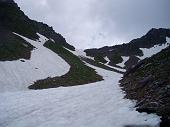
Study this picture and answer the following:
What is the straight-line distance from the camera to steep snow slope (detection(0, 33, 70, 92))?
3822 centimetres

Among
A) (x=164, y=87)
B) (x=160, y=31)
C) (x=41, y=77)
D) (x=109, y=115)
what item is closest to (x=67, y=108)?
(x=109, y=115)

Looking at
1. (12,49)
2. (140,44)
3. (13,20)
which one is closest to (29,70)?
(12,49)

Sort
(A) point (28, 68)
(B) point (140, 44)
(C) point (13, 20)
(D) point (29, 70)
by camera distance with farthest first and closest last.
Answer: (B) point (140, 44)
(C) point (13, 20)
(A) point (28, 68)
(D) point (29, 70)

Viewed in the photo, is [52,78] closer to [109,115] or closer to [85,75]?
[85,75]

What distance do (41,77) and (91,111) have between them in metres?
29.9

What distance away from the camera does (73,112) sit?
17.7m

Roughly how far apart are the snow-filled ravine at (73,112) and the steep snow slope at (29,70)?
13.6 metres

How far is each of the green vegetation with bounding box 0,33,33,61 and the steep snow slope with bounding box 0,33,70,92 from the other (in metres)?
1.45

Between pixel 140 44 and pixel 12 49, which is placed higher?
pixel 140 44

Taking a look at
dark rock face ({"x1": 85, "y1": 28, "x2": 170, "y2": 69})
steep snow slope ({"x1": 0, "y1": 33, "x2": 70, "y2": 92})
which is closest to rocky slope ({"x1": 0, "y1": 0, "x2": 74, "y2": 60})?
steep snow slope ({"x1": 0, "y1": 33, "x2": 70, "y2": 92})

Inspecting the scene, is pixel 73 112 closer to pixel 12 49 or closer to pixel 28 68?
pixel 28 68

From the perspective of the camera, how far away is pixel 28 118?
1742 centimetres

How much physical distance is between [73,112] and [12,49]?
39.5 meters

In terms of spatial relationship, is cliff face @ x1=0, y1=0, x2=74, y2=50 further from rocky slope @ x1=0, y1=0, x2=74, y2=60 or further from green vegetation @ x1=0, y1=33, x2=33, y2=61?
green vegetation @ x1=0, y1=33, x2=33, y2=61
